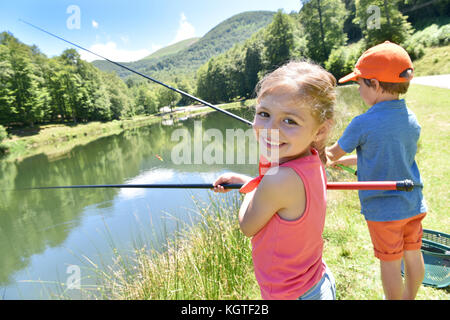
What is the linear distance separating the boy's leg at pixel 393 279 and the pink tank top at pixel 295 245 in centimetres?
81

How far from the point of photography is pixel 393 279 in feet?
5.29

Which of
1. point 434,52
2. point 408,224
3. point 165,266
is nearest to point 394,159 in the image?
point 408,224

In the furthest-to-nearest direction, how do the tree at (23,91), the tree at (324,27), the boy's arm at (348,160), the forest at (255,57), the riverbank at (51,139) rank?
the tree at (324,27)
the tree at (23,91)
the riverbank at (51,139)
the forest at (255,57)
the boy's arm at (348,160)

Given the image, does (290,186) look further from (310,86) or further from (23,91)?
(23,91)

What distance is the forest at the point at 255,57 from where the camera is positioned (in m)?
23.2

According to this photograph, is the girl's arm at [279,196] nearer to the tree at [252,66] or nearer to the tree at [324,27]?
the tree at [252,66]

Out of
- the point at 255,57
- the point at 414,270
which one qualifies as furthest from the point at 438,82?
the point at 255,57

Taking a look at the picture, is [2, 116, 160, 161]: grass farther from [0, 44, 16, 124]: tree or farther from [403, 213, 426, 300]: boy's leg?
[403, 213, 426, 300]: boy's leg

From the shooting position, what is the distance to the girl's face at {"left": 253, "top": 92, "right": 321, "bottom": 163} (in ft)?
3.17

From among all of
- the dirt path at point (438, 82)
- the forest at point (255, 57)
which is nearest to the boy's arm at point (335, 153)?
the dirt path at point (438, 82)

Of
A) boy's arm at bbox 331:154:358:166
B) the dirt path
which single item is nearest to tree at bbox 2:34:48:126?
the dirt path

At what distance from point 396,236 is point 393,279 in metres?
0.28

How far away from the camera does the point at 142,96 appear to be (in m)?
68.6
